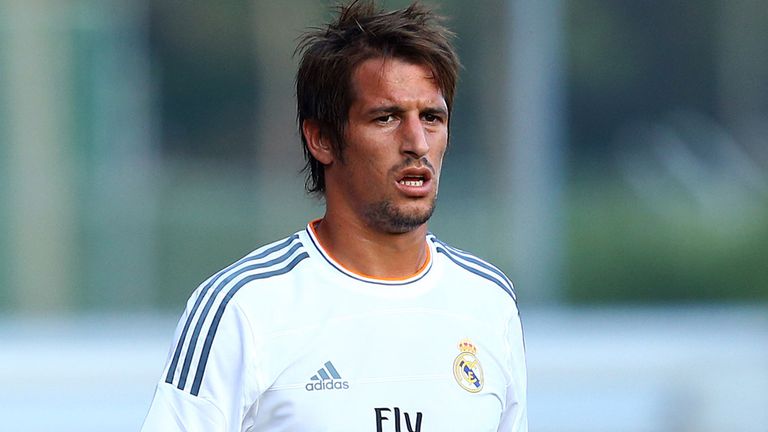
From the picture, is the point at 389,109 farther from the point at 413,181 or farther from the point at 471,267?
the point at 471,267

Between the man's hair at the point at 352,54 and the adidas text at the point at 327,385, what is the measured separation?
518 millimetres

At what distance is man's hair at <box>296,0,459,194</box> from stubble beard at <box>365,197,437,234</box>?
0.15 metres

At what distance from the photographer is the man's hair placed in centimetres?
280

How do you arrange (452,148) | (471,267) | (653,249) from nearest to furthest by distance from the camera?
(471,267) → (452,148) → (653,249)

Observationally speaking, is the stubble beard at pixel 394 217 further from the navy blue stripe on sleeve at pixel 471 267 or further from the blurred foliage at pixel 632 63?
the blurred foliage at pixel 632 63

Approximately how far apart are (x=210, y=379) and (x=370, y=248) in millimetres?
485

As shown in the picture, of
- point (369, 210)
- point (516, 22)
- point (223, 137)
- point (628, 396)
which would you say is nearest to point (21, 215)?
point (223, 137)

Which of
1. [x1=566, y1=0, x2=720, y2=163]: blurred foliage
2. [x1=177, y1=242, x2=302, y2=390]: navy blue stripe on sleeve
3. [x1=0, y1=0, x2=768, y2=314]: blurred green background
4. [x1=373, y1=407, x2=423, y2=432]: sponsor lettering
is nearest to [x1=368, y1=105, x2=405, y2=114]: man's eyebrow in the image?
[x1=177, y1=242, x2=302, y2=390]: navy blue stripe on sleeve

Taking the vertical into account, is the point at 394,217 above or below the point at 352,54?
below

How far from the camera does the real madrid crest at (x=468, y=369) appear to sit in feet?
9.05

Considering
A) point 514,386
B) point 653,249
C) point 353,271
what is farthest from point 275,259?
point 653,249

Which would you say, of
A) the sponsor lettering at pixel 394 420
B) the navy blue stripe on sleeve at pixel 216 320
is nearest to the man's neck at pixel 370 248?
the navy blue stripe on sleeve at pixel 216 320

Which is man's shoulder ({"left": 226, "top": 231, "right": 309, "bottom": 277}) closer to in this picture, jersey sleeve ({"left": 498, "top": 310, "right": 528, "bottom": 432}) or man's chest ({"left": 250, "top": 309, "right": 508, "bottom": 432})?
man's chest ({"left": 250, "top": 309, "right": 508, "bottom": 432})

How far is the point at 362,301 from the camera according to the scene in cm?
274
